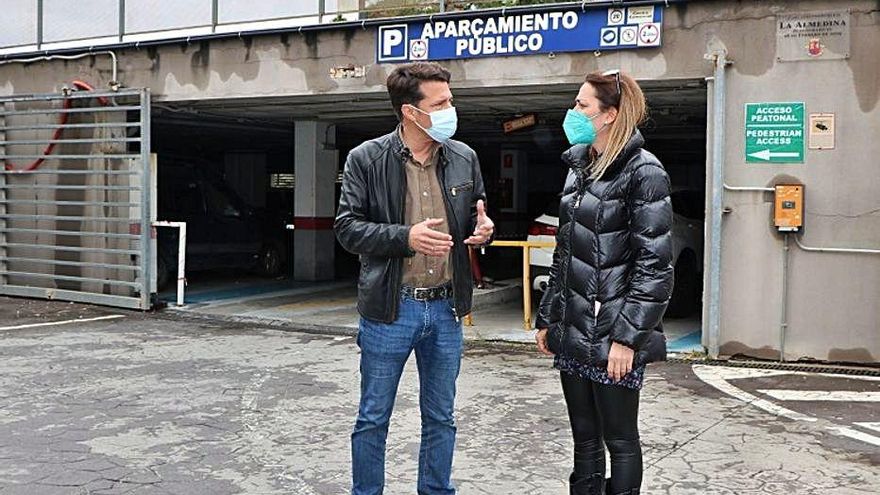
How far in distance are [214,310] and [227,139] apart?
800cm

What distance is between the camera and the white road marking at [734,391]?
20.7 feet

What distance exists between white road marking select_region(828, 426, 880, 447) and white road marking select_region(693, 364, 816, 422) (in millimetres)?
231

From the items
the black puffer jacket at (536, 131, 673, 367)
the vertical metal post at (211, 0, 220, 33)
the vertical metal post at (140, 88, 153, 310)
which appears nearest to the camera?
the black puffer jacket at (536, 131, 673, 367)

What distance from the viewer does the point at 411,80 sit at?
3768 millimetres

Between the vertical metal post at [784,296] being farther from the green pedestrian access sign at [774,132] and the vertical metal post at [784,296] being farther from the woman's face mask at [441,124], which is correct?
the woman's face mask at [441,124]

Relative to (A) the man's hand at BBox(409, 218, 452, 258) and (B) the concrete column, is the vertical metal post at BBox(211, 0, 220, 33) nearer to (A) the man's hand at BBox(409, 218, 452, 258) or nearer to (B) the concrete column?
(B) the concrete column

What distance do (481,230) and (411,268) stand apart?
0.32m

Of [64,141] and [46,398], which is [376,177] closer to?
[46,398]

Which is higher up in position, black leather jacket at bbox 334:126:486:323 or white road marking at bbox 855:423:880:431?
black leather jacket at bbox 334:126:486:323

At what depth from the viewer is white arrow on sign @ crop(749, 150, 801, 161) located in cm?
802

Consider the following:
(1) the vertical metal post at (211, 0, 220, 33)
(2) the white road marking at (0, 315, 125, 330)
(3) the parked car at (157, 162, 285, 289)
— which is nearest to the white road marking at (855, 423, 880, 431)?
(1) the vertical metal post at (211, 0, 220, 33)

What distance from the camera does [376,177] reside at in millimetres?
3764

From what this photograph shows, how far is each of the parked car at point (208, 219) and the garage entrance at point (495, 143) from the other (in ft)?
0.48

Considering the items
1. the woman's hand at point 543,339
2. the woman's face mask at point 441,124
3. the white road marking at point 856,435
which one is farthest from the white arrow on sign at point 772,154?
the woman's face mask at point 441,124
